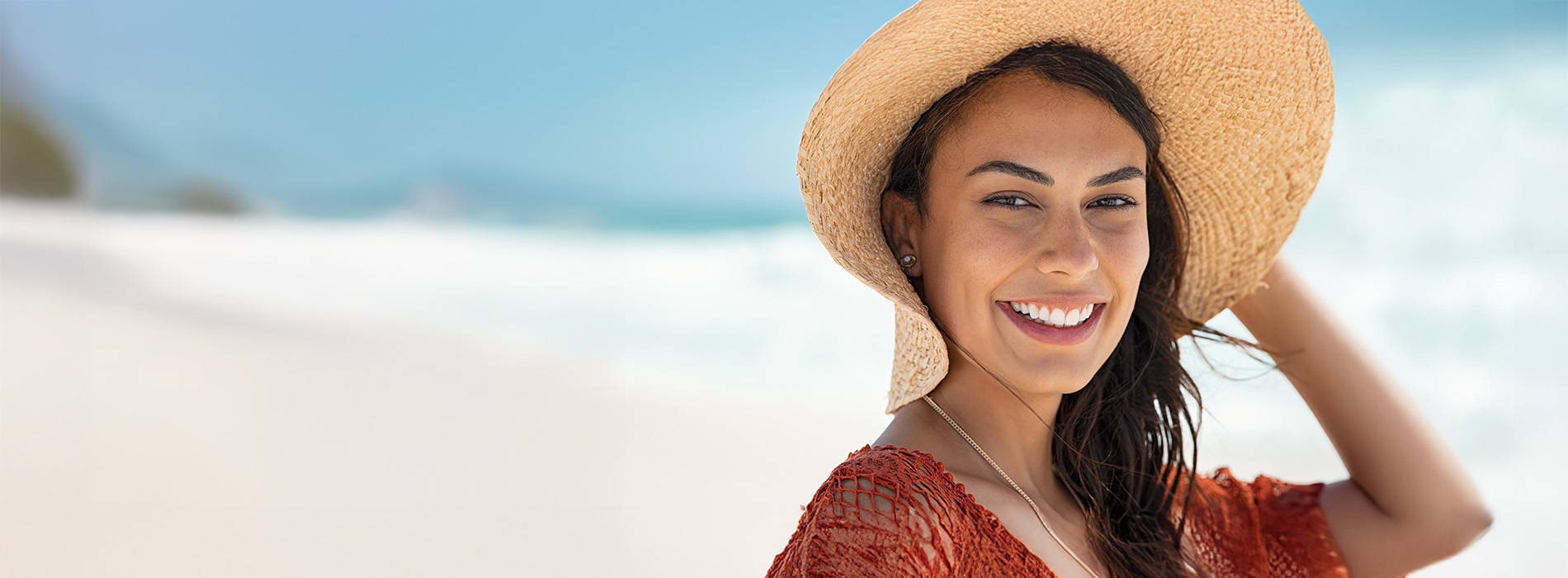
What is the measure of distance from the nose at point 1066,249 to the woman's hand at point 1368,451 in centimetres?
70

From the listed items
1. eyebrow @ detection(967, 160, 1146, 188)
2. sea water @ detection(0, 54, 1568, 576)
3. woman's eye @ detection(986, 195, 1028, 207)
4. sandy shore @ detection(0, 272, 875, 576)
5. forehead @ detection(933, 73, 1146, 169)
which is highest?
sea water @ detection(0, 54, 1568, 576)

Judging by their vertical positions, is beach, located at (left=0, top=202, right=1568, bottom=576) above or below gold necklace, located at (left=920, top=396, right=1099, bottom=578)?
above

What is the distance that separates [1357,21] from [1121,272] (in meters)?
11.3

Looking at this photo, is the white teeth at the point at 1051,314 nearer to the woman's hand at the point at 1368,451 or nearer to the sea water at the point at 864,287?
the woman's hand at the point at 1368,451

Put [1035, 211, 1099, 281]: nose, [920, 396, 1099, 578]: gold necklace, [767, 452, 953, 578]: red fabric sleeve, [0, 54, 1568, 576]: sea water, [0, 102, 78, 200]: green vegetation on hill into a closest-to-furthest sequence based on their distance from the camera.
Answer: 1. [767, 452, 953, 578]: red fabric sleeve
2. [1035, 211, 1099, 281]: nose
3. [920, 396, 1099, 578]: gold necklace
4. [0, 102, 78, 200]: green vegetation on hill
5. [0, 54, 1568, 576]: sea water

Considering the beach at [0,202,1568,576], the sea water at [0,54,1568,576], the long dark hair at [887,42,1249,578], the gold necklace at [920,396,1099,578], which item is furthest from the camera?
the sea water at [0,54,1568,576]

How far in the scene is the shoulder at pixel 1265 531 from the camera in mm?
1995

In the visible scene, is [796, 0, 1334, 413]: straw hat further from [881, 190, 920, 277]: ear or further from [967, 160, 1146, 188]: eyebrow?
[967, 160, 1146, 188]: eyebrow

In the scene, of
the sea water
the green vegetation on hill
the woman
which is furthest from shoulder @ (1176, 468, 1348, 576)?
the green vegetation on hill

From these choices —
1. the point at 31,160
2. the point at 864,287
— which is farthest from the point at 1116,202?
the point at 31,160

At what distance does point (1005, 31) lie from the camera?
1.59 metres

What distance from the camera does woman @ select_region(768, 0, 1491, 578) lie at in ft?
5.04

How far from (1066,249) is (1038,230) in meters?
0.05

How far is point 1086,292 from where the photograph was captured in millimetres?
1562
